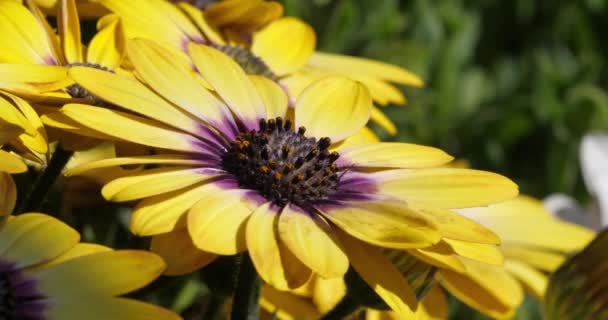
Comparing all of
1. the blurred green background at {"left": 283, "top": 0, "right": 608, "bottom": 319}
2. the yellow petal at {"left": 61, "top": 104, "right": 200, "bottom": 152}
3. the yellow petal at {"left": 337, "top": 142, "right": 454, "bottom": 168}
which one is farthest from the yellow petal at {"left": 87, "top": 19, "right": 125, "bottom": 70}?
the blurred green background at {"left": 283, "top": 0, "right": 608, "bottom": 319}

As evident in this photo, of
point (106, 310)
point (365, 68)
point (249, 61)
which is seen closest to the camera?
point (106, 310)

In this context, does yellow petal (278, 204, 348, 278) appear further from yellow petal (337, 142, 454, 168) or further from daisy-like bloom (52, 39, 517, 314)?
yellow petal (337, 142, 454, 168)

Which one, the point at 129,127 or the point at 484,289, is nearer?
the point at 129,127

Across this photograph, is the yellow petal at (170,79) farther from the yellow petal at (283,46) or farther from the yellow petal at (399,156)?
the yellow petal at (283,46)

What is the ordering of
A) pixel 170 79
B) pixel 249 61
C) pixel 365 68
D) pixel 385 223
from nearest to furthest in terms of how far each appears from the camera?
pixel 385 223 → pixel 170 79 → pixel 249 61 → pixel 365 68

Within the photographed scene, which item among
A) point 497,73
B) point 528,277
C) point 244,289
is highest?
point 244,289

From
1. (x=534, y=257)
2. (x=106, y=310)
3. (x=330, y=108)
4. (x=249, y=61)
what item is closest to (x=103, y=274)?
(x=106, y=310)

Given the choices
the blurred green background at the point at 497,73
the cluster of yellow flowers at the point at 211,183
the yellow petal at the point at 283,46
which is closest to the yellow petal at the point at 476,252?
the cluster of yellow flowers at the point at 211,183

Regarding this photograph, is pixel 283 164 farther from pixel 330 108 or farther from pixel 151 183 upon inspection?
pixel 151 183
